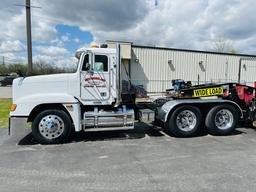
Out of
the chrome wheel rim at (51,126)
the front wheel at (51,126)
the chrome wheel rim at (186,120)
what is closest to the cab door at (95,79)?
the front wheel at (51,126)

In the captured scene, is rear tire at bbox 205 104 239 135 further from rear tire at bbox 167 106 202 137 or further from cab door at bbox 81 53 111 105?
cab door at bbox 81 53 111 105

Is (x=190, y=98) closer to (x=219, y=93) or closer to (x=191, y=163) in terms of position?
(x=219, y=93)

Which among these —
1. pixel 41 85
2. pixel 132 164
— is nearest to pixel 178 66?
pixel 41 85

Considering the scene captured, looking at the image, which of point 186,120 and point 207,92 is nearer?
point 186,120

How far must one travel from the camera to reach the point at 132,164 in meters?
4.27

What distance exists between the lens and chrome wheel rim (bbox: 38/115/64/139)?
5.57 m

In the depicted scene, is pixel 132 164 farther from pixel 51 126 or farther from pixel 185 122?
pixel 185 122


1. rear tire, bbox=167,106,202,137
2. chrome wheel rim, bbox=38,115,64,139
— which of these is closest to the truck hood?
chrome wheel rim, bbox=38,115,64,139

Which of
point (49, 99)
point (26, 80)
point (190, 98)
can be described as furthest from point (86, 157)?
point (190, 98)

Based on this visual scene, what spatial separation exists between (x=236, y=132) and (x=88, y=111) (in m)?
4.98

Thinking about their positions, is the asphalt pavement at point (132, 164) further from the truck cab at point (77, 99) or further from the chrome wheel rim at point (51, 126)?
the truck cab at point (77, 99)

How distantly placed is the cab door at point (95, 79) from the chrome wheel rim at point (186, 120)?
2.37m

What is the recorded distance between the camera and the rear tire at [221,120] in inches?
255

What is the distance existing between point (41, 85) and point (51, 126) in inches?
46.2
